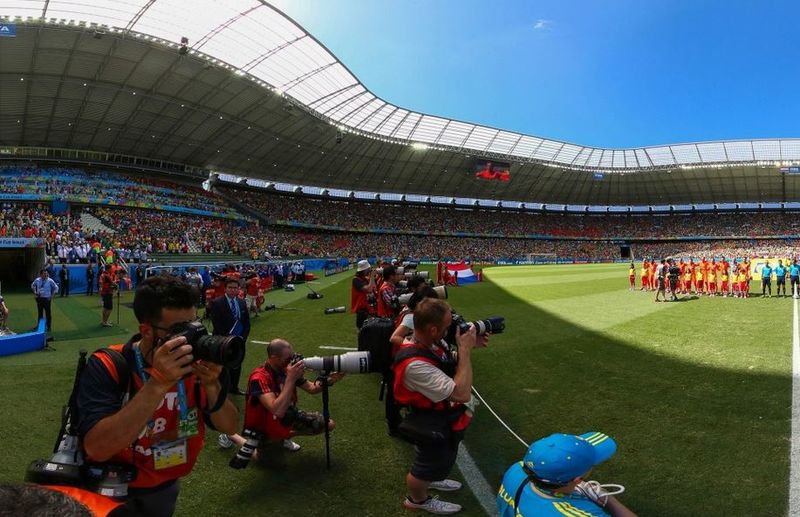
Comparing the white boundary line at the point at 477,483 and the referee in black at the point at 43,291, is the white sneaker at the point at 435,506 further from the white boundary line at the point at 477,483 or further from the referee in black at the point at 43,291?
the referee in black at the point at 43,291

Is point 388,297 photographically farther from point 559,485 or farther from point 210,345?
point 210,345

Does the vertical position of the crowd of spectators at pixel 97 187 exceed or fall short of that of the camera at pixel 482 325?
it exceeds it

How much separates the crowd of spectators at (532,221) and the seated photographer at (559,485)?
6199 cm

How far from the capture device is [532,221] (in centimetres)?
8012

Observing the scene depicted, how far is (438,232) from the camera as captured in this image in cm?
7312

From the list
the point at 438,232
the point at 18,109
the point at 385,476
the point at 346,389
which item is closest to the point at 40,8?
the point at 18,109

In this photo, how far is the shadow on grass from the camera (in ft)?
13.3

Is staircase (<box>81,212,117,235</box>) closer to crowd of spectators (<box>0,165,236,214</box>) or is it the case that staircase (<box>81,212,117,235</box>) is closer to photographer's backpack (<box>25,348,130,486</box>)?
crowd of spectators (<box>0,165,236,214</box>)

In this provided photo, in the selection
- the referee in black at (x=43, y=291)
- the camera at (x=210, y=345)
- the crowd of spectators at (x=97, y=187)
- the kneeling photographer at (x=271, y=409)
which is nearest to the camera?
the camera at (x=210, y=345)

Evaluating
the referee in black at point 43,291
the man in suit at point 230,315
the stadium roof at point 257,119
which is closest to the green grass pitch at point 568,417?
the referee in black at point 43,291

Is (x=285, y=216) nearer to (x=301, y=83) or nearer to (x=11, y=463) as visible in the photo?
(x=301, y=83)

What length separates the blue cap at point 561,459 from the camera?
7.02ft

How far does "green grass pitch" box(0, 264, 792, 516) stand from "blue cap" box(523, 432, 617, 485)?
2065 mm

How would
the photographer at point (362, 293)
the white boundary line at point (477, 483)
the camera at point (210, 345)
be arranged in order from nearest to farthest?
the camera at point (210, 345), the white boundary line at point (477, 483), the photographer at point (362, 293)
